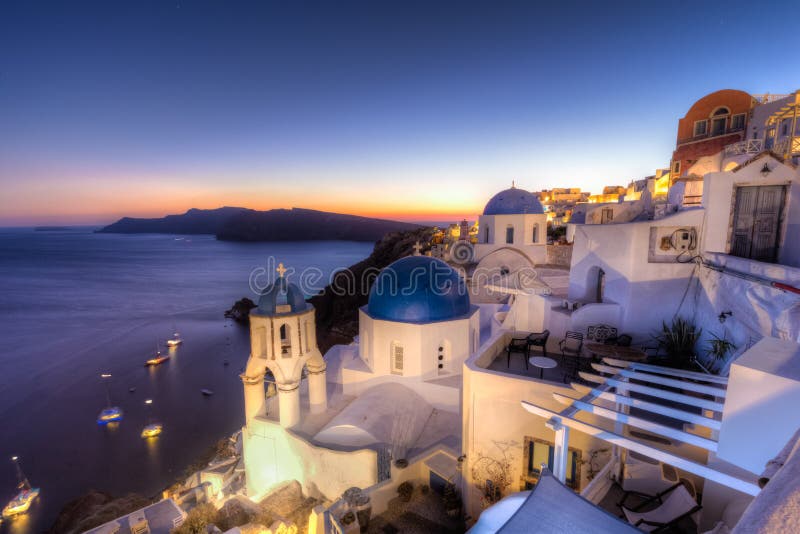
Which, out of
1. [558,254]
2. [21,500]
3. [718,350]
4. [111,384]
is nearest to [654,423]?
[718,350]

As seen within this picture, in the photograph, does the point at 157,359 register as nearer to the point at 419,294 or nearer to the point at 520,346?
the point at 419,294

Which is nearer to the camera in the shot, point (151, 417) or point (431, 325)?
point (431, 325)

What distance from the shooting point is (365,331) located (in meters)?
13.6

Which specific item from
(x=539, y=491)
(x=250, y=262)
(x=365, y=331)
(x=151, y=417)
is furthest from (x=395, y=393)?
(x=250, y=262)

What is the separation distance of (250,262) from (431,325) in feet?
409

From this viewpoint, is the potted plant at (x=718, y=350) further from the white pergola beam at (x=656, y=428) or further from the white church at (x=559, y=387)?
the white pergola beam at (x=656, y=428)

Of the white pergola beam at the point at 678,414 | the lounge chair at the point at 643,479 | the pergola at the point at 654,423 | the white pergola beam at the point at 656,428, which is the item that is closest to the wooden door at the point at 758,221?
the pergola at the point at 654,423

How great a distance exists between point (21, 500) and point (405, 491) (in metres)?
25.4

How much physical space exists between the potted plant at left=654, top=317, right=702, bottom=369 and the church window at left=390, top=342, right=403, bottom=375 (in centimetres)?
772

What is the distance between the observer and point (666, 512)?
4730mm

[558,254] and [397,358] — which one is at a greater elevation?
[558,254]

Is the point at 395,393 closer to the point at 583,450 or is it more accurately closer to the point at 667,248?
the point at 583,450

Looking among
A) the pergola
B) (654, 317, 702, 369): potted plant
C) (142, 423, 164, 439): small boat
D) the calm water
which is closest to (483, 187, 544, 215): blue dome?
(654, 317, 702, 369): potted plant

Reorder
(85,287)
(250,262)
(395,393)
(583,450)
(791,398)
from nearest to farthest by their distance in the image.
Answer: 1. (791,398)
2. (583,450)
3. (395,393)
4. (85,287)
5. (250,262)
